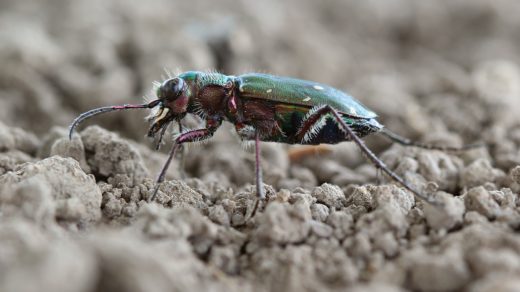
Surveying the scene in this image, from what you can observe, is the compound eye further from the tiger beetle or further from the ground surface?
the ground surface

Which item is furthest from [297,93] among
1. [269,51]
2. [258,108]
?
[269,51]

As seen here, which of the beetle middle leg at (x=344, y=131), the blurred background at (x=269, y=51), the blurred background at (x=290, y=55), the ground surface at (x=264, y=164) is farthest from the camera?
the blurred background at (x=269, y=51)

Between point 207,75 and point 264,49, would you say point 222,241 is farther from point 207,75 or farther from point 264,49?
point 264,49

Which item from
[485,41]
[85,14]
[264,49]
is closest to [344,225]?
[264,49]

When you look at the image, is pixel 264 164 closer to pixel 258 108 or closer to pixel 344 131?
pixel 258 108

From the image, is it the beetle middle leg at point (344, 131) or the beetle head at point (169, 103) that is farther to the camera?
the beetle head at point (169, 103)

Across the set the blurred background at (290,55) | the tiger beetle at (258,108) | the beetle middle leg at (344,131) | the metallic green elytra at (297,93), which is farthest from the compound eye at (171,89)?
the blurred background at (290,55)

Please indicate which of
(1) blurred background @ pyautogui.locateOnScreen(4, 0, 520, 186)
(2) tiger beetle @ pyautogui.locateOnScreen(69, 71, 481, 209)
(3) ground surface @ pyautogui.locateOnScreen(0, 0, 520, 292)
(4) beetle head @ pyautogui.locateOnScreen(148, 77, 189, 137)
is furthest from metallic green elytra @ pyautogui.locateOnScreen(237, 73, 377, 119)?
(1) blurred background @ pyautogui.locateOnScreen(4, 0, 520, 186)

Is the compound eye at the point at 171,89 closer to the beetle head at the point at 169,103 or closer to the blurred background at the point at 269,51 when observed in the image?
the beetle head at the point at 169,103
